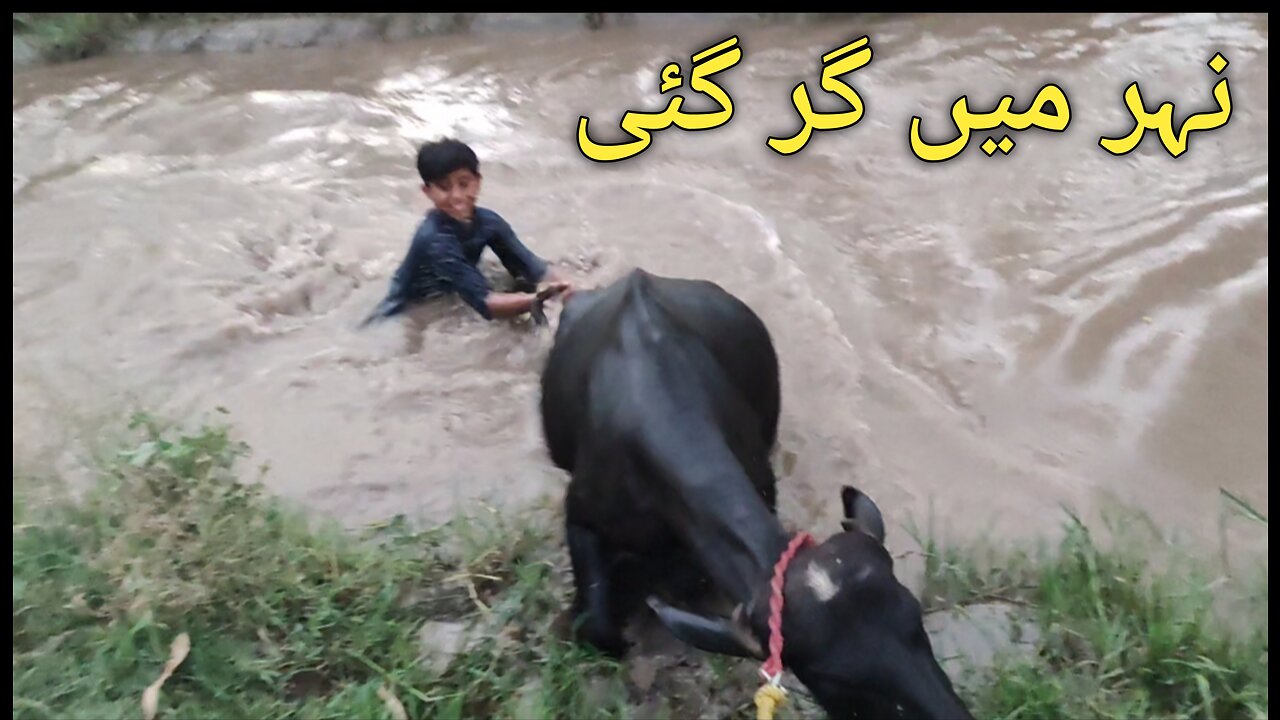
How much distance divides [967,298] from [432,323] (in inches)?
111

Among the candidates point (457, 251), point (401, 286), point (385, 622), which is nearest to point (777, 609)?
point (385, 622)

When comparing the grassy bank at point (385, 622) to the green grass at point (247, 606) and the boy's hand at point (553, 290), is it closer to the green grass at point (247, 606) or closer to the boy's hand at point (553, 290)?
the green grass at point (247, 606)

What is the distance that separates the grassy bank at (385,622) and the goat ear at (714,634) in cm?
75

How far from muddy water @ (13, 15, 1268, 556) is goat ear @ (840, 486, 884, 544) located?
128 centimetres

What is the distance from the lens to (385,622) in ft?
11.6

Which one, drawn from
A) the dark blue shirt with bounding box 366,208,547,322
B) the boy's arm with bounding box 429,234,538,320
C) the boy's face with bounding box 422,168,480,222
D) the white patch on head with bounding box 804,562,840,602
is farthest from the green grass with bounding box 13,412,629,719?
the boy's face with bounding box 422,168,480,222

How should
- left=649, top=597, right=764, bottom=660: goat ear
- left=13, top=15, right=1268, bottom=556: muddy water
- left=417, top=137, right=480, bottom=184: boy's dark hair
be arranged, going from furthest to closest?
1. left=417, top=137, right=480, bottom=184: boy's dark hair
2. left=13, top=15, right=1268, bottom=556: muddy water
3. left=649, top=597, right=764, bottom=660: goat ear

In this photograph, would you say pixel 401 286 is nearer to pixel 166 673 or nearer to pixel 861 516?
pixel 166 673

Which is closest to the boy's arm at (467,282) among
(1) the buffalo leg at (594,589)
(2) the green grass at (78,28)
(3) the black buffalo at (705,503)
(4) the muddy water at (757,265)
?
(4) the muddy water at (757,265)

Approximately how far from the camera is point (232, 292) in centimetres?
581

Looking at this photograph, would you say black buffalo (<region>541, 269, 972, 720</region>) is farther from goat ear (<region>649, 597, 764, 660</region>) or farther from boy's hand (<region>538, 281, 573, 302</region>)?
boy's hand (<region>538, 281, 573, 302</region>)

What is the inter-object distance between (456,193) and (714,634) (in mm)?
3378

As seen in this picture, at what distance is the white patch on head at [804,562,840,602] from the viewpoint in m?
2.52

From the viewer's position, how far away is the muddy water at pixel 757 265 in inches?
175
